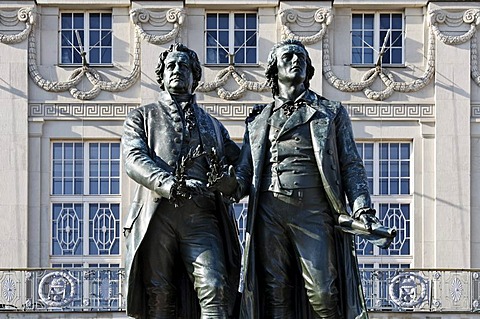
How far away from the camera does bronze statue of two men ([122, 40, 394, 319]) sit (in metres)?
17.3

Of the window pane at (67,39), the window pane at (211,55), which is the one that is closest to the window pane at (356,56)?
the window pane at (211,55)

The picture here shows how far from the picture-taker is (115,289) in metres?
43.4

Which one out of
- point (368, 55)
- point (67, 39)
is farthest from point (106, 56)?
point (368, 55)

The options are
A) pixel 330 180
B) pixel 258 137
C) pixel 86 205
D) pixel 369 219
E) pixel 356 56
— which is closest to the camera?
pixel 369 219

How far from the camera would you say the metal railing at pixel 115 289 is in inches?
1698

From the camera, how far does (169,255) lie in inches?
690

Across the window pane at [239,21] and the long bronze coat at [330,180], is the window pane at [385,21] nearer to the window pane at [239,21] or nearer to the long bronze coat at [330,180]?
the window pane at [239,21]

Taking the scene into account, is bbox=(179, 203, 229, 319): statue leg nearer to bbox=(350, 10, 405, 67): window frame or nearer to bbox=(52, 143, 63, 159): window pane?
bbox=(350, 10, 405, 67): window frame

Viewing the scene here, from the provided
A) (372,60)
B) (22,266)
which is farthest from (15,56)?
(372,60)

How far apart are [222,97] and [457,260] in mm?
5401

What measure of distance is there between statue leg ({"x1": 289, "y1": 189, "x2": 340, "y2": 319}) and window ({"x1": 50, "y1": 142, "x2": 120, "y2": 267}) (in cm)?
2684

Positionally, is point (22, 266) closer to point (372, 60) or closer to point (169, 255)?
point (372, 60)

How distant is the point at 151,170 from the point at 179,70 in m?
0.92

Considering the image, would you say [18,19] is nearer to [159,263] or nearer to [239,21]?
[239,21]
